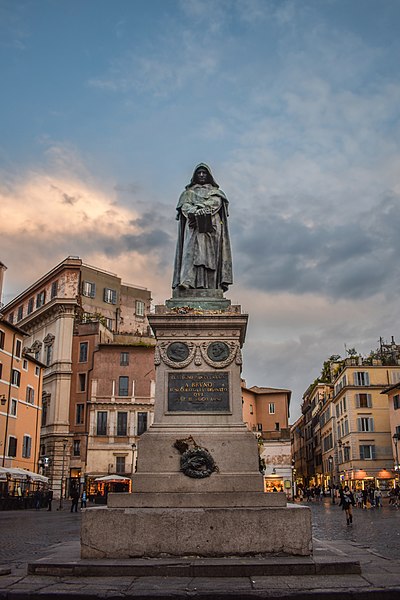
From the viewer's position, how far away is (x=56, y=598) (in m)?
6.77

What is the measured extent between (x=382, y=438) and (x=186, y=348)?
2221 inches

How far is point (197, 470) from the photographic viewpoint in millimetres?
9539

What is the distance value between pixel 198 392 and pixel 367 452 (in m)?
56.2

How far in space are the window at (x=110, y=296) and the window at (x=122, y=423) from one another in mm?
16474

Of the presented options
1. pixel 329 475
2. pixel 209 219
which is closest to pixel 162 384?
pixel 209 219

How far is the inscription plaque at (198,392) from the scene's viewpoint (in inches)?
404

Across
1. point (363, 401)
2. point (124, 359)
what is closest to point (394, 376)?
point (363, 401)

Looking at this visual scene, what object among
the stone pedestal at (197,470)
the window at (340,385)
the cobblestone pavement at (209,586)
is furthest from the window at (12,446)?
the cobblestone pavement at (209,586)

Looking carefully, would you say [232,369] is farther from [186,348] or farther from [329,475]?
[329,475]

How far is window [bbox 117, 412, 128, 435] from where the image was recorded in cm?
5878

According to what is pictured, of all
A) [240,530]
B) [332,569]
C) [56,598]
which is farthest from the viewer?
[240,530]

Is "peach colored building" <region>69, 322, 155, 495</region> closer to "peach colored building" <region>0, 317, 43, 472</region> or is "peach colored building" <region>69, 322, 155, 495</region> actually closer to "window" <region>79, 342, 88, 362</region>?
"window" <region>79, 342, 88, 362</region>

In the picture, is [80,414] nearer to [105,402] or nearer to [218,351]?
[105,402]

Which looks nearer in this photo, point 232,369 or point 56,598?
point 56,598
